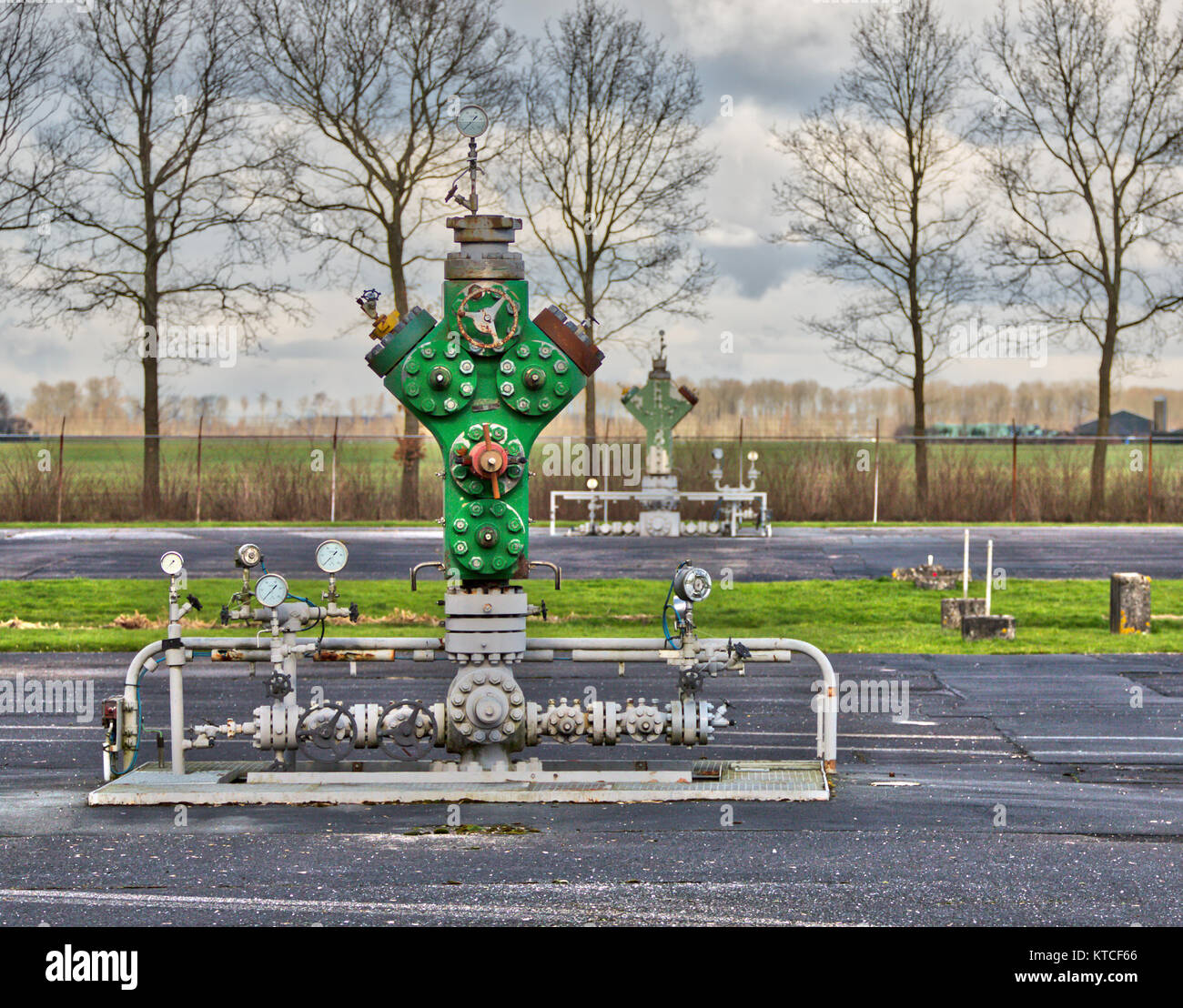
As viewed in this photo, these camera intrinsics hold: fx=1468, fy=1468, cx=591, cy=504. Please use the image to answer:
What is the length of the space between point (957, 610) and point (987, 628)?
935 mm

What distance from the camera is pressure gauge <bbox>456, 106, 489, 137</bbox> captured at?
1040 cm

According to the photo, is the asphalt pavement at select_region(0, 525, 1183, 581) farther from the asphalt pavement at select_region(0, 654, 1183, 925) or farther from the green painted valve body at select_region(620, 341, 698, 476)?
the asphalt pavement at select_region(0, 654, 1183, 925)

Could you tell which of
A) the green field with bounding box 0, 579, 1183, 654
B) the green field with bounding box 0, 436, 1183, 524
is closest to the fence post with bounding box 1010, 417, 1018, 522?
the green field with bounding box 0, 436, 1183, 524

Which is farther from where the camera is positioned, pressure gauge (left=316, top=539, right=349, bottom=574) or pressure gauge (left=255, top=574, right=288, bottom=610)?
pressure gauge (left=316, top=539, right=349, bottom=574)

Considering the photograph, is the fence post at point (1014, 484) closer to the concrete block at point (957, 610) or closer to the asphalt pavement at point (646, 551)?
the asphalt pavement at point (646, 551)

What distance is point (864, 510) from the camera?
3975cm

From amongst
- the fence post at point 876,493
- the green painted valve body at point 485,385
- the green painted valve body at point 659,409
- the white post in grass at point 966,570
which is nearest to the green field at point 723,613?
the white post in grass at point 966,570

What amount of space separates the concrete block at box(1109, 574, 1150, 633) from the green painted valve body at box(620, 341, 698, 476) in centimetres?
1654

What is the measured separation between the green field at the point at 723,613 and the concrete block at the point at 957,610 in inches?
10.2

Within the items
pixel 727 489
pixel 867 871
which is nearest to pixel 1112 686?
pixel 867 871

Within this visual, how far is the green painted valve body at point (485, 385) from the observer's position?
1001 centimetres

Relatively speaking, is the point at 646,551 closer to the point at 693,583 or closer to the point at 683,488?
the point at 683,488
